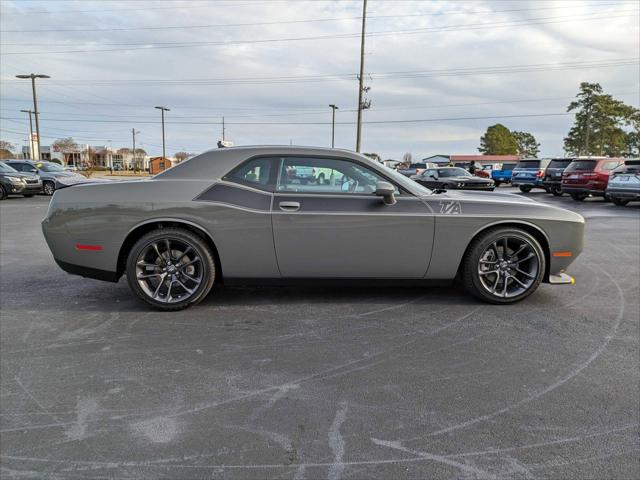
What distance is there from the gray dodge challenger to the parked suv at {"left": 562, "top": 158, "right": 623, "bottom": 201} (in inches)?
583

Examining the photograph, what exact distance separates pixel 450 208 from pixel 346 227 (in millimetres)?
970

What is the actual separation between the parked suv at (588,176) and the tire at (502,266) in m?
14.9

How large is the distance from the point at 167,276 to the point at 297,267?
115 centimetres

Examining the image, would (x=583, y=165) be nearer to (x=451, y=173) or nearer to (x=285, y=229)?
(x=451, y=173)

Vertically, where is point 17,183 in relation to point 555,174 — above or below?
below

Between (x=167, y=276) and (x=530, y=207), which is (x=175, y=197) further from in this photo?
(x=530, y=207)

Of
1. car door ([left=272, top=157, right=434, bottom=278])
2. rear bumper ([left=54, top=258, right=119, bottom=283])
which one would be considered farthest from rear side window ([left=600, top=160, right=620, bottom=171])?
rear bumper ([left=54, top=258, right=119, bottom=283])

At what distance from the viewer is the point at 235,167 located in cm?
432

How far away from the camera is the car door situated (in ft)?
13.8

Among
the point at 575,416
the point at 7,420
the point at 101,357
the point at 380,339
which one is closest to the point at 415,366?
the point at 380,339

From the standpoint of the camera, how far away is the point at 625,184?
15.3m

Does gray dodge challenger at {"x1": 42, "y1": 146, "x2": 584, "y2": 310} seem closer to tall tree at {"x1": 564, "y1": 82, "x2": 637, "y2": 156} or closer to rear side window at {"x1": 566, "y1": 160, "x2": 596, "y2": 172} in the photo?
rear side window at {"x1": 566, "y1": 160, "x2": 596, "y2": 172}

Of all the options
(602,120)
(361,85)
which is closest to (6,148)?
(361,85)

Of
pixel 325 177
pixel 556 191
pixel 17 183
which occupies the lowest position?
pixel 17 183
